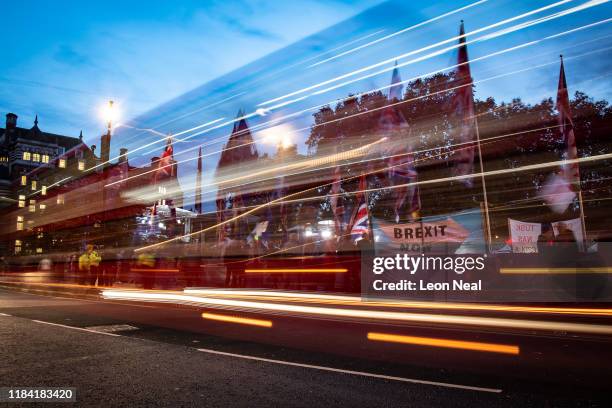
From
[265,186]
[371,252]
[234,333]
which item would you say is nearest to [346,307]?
[371,252]

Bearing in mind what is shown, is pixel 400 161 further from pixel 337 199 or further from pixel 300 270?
pixel 300 270

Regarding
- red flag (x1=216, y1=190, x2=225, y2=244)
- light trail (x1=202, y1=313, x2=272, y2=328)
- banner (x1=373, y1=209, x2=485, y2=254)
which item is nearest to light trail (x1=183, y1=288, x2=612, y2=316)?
banner (x1=373, y1=209, x2=485, y2=254)

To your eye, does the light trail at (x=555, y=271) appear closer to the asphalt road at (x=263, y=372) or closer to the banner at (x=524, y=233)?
the asphalt road at (x=263, y=372)

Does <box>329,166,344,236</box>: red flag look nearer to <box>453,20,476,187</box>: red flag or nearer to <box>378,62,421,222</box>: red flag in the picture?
<box>378,62,421,222</box>: red flag

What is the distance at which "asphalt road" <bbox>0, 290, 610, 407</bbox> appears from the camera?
16.4 feet

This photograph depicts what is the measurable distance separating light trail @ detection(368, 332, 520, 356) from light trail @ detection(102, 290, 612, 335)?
1888 millimetres

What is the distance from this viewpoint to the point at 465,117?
66.2 ft

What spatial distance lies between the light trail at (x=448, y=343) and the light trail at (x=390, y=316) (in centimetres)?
189

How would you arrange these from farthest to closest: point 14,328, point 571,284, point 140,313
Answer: point 140,313 < point 571,284 < point 14,328

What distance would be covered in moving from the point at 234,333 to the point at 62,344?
3.35 m

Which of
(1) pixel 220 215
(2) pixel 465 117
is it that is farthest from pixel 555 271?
(1) pixel 220 215

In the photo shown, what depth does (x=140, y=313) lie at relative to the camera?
1306 cm

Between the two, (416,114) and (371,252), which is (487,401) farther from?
(416,114)

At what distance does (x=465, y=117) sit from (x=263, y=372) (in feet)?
57.1
